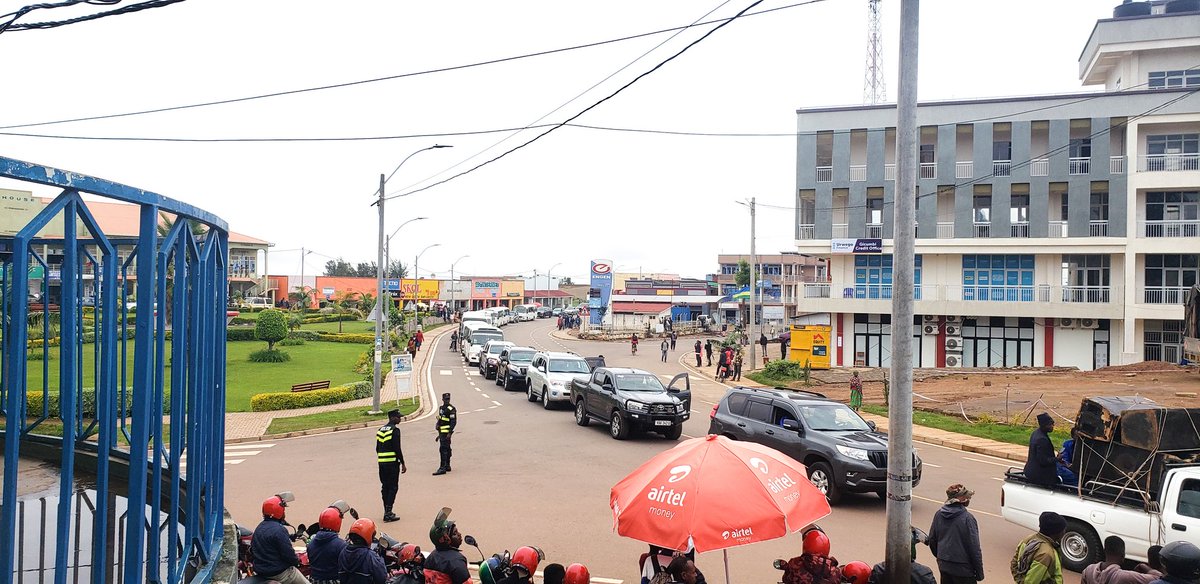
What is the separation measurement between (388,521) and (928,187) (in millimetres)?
35813

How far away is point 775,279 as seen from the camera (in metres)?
99.6

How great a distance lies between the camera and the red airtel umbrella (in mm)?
6023

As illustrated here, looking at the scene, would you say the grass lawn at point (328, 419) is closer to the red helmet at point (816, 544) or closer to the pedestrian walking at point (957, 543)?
the red helmet at point (816, 544)

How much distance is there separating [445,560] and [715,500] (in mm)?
2443

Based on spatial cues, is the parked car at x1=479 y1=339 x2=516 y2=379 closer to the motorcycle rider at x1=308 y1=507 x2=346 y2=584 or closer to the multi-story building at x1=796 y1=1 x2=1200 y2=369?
the multi-story building at x1=796 y1=1 x2=1200 y2=369

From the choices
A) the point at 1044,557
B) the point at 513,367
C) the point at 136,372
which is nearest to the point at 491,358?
the point at 513,367

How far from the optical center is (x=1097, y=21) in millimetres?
39125

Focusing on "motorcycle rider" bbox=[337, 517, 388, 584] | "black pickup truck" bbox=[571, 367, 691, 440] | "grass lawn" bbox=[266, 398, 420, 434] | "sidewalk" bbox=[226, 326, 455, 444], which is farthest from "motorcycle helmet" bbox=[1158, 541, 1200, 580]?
"grass lawn" bbox=[266, 398, 420, 434]

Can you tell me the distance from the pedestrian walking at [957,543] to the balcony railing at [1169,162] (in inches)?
1480

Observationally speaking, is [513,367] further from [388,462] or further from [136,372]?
[136,372]

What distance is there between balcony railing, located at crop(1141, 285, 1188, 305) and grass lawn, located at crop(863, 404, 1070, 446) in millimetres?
20464

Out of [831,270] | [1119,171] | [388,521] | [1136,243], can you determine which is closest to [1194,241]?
[1136,243]

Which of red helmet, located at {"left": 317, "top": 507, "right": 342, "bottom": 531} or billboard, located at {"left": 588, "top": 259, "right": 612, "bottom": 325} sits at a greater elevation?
billboard, located at {"left": 588, "top": 259, "right": 612, "bottom": 325}

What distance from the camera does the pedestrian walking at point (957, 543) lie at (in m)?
7.31
